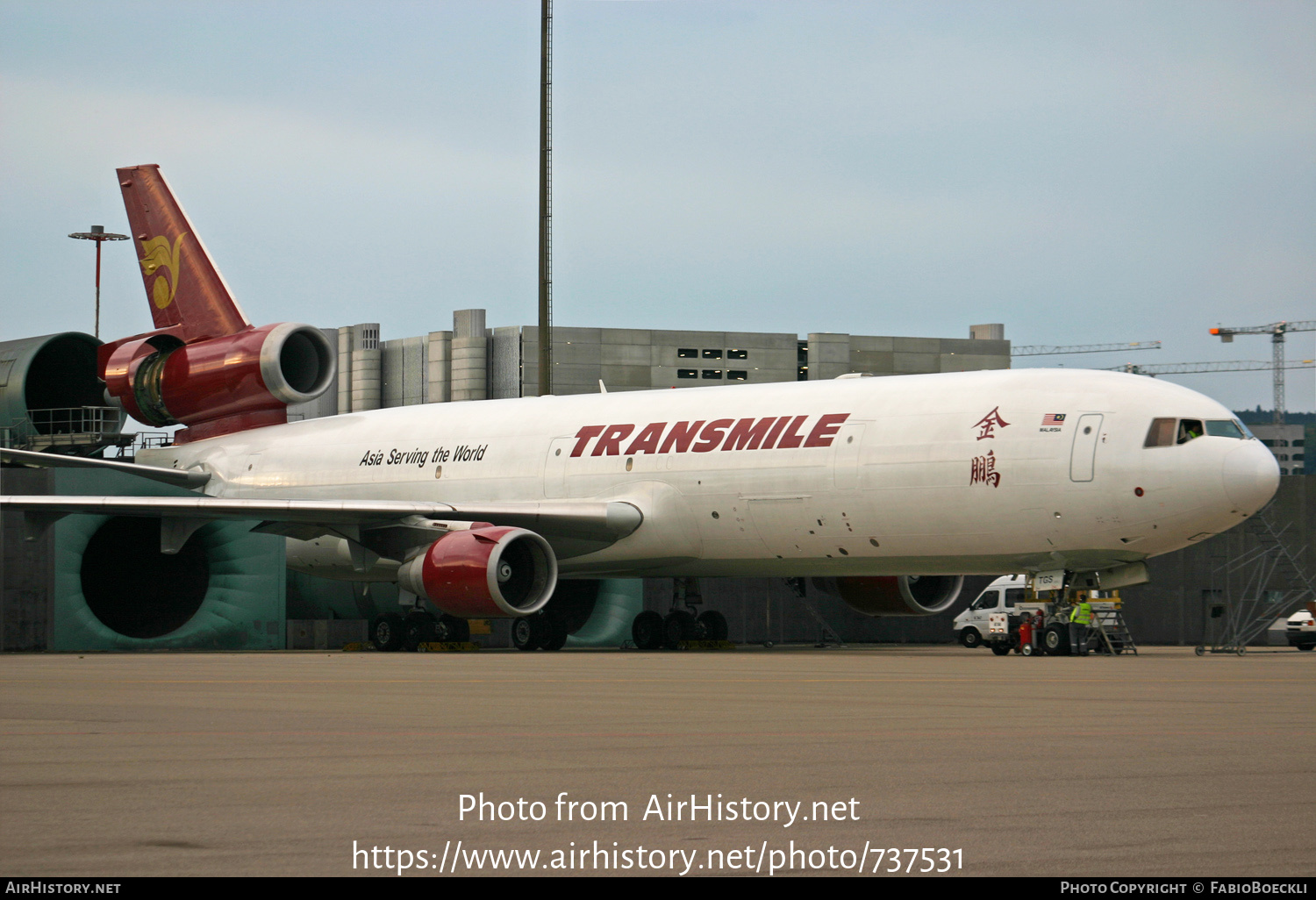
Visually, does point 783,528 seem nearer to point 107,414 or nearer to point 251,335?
point 251,335

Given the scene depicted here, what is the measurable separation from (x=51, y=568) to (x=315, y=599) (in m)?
6.67

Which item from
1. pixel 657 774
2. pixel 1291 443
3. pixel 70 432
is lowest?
pixel 657 774

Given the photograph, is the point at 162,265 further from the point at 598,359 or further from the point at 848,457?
the point at 598,359

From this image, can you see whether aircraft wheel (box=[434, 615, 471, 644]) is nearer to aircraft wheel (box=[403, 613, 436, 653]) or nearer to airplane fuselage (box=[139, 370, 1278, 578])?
aircraft wheel (box=[403, 613, 436, 653])

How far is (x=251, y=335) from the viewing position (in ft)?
107

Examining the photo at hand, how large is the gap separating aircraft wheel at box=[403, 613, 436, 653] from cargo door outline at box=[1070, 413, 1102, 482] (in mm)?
11772

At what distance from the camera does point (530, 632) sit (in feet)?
94.0

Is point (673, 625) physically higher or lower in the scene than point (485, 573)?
lower

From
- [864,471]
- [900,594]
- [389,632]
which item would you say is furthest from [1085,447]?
[389,632]

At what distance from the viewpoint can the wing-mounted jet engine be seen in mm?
32594

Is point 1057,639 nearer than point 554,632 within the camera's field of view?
Yes

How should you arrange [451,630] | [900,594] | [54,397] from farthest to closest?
[54,397], [900,594], [451,630]

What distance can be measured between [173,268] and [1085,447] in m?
20.8

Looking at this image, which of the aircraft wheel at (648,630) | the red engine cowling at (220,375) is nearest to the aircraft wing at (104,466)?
the red engine cowling at (220,375)
